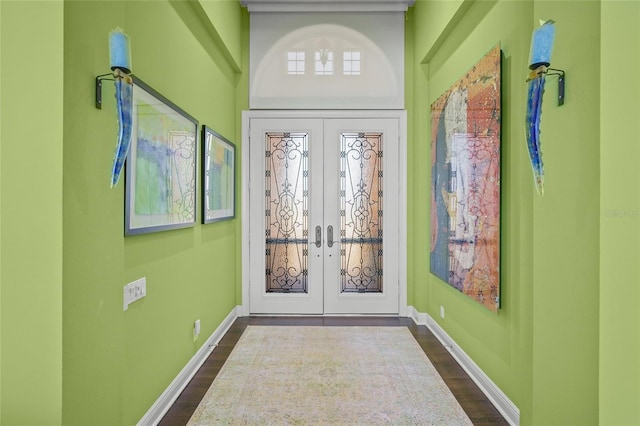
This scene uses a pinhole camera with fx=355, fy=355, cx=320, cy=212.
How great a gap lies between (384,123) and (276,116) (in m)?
1.28

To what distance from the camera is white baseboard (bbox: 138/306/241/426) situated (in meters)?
2.18

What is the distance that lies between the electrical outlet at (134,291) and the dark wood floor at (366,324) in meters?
0.86

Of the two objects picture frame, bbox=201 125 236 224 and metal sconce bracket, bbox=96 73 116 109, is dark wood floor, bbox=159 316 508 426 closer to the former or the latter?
picture frame, bbox=201 125 236 224

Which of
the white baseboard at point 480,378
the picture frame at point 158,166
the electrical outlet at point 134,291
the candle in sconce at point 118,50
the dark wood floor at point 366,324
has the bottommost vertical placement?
the dark wood floor at point 366,324

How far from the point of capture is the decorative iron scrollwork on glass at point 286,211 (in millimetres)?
4246

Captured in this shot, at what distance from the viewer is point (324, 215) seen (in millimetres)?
4254

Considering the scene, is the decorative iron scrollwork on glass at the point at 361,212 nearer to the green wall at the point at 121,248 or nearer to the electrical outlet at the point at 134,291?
the green wall at the point at 121,248

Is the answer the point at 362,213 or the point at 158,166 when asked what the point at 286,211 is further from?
the point at 158,166

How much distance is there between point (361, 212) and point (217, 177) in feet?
5.68

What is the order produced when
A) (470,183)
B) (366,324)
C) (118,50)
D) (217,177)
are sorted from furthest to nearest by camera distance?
1. (366,324)
2. (217,177)
3. (470,183)
4. (118,50)
